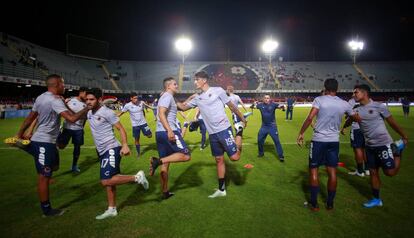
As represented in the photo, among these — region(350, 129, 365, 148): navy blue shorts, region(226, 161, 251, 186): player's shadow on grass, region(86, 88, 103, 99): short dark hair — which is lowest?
region(226, 161, 251, 186): player's shadow on grass

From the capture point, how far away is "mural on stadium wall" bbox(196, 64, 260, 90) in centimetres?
5994

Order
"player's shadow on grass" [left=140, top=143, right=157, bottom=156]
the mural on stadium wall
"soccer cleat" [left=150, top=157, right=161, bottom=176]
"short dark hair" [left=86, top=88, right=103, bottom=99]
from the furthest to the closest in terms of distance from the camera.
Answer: the mural on stadium wall < "player's shadow on grass" [left=140, top=143, right=157, bottom=156] < "soccer cleat" [left=150, top=157, right=161, bottom=176] < "short dark hair" [left=86, top=88, right=103, bottom=99]

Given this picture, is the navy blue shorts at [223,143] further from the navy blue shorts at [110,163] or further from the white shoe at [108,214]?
the white shoe at [108,214]

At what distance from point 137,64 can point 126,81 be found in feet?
22.9

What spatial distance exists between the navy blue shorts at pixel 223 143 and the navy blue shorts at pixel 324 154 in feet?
5.04

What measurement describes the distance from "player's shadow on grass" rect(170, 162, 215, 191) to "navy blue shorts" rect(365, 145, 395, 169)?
3762 mm

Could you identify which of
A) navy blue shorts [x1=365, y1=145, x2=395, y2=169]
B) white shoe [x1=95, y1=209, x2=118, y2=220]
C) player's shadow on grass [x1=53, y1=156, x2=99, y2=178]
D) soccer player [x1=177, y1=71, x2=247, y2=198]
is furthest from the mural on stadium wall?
white shoe [x1=95, y1=209, x2=118, y2=220]

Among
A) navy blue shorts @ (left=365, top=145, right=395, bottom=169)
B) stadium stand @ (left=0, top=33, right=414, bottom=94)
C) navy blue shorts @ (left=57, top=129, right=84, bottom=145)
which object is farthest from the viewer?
stadium stand @ (left=0, top=33, right=414, bottom=94)

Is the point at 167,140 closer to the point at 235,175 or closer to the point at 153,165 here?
the point at 153,165

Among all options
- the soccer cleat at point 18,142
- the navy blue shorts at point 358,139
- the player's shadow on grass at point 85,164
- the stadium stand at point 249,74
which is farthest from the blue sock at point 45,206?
the stadium stand at point 249,74

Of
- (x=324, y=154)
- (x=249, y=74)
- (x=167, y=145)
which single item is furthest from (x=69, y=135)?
(x=249, y=74)

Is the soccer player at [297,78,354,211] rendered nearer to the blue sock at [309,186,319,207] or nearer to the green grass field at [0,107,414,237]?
the blue sock at [309,186,319,207]

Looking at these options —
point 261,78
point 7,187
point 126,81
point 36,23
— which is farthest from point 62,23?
point 7,187

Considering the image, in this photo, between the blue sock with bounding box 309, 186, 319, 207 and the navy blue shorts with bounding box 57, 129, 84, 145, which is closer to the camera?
the blue sock with bounding box 309, 186, 319, 207
